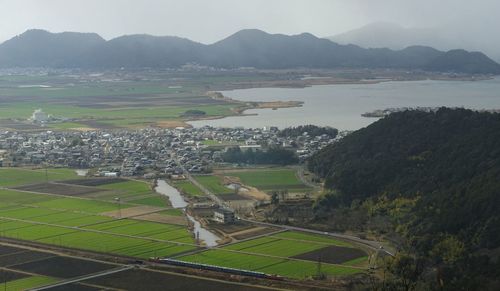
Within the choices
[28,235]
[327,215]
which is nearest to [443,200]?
[327,215]

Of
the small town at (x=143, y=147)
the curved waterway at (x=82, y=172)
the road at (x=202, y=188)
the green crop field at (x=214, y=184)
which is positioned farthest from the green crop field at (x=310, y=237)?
the curved waterway at (x=82, y=172)

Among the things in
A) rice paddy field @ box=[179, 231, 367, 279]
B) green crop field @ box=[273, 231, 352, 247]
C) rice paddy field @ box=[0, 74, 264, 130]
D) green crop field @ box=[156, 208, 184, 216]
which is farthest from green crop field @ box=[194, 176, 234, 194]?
rice paddy field @ box=[0, 74, 264, 130]

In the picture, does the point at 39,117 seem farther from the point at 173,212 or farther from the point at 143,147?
the point at 173,212

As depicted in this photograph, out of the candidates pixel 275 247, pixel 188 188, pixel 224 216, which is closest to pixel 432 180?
pixel 275 247

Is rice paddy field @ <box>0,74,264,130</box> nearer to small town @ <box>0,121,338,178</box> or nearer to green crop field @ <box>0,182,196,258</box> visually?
small town @ <box>0,121,338,178</box>

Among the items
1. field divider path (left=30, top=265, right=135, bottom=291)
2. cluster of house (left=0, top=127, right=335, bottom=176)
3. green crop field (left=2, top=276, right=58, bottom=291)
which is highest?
cluster of house (left=0, top=127, right=335, bottom=176)

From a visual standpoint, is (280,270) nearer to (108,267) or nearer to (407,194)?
(108,267)

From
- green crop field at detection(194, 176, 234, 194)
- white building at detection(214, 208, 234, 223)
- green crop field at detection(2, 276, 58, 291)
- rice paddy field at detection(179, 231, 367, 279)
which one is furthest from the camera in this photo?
green crop field at detection(194, 176, 234, 194)
